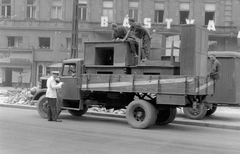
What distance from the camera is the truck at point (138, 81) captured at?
9297 mm

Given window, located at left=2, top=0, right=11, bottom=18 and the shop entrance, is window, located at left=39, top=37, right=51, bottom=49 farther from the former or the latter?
Result: window, located at left=2, top=0, right=11, bottom=18

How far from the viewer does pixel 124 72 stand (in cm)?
1025

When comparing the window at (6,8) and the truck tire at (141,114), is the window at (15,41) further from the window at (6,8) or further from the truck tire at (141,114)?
the truck tire at (141,114)

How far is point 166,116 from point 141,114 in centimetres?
143

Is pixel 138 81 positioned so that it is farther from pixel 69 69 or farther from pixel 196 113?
pixel 196 113

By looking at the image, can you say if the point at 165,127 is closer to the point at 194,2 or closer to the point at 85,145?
the point at 85,145

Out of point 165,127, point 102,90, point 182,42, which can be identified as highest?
Answer: point 182,42

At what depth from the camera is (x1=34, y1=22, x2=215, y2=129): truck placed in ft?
30.5

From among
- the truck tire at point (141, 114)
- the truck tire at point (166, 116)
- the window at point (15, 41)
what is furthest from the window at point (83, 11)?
the truck tire at point (141, 114)

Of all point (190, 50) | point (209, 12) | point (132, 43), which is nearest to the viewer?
point (190, 50)

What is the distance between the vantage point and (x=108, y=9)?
100.0ft

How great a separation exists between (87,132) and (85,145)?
174cm

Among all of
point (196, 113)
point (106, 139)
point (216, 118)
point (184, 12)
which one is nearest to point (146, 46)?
point (196, 113)

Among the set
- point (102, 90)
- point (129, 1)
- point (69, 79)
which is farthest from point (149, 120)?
point (129, 1)
